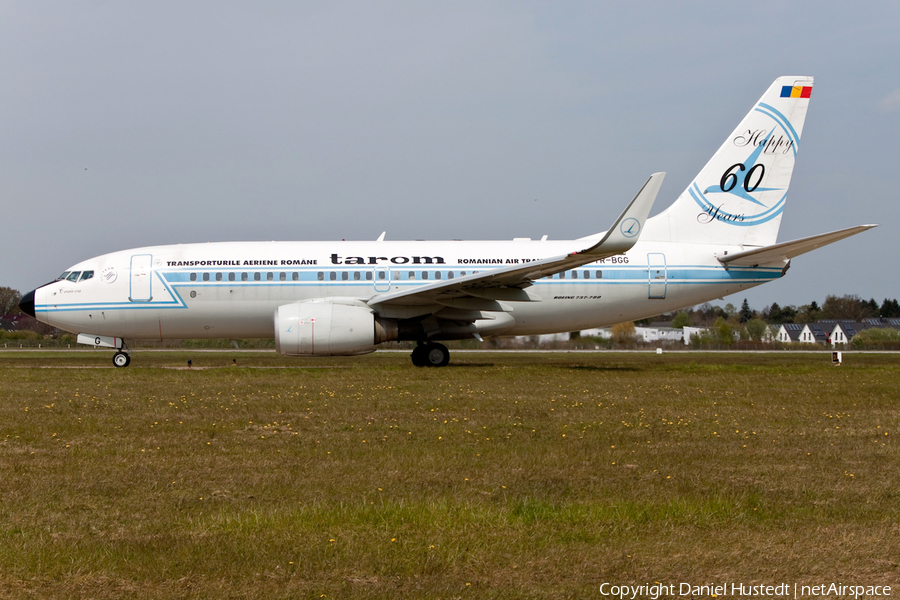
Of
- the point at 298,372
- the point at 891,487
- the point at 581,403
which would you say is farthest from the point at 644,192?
the point at 891,487

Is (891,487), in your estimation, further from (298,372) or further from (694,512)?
(298,372)

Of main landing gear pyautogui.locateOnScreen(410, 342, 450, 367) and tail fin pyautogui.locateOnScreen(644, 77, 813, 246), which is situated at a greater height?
tail fin pyautogui.locateOnScreen(644, 77, 813, 246)

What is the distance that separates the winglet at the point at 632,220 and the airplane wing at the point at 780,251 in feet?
16.4

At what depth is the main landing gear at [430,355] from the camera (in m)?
21.6

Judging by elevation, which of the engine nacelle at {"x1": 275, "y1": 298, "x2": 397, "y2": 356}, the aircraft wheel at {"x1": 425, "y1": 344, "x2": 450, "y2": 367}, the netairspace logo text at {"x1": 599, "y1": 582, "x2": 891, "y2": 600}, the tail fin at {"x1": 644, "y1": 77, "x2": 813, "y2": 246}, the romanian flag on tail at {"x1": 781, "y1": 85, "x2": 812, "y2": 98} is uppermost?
the romanian flag on tail at {"x1": 781, "y1": 85, "x2": 812, "y2": 98}

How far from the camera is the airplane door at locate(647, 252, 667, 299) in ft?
74.3

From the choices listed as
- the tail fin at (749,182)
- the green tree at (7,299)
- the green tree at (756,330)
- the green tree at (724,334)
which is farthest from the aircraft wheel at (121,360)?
the green tree at (7,299)

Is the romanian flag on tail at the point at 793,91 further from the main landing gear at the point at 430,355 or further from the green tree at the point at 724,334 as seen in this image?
the green tree at the point at 724,334

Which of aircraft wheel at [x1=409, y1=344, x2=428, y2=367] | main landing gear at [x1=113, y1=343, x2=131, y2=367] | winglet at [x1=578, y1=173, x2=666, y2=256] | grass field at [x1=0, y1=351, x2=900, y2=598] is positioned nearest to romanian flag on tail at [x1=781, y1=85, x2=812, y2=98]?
winglet at [x1=578, y1=173, x2=666, y2=256]

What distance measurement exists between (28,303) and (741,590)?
892 inches

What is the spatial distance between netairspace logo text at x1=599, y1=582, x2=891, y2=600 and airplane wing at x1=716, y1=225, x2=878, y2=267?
54.0 ft

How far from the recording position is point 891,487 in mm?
6723

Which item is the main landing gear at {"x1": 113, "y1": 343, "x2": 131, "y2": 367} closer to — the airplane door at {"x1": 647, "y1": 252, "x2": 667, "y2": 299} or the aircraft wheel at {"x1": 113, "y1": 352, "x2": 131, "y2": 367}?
the aircraft wheel at {"x1": 113, "y1": 352, "x2": 131, "y2": 367}

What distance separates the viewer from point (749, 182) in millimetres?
23438
